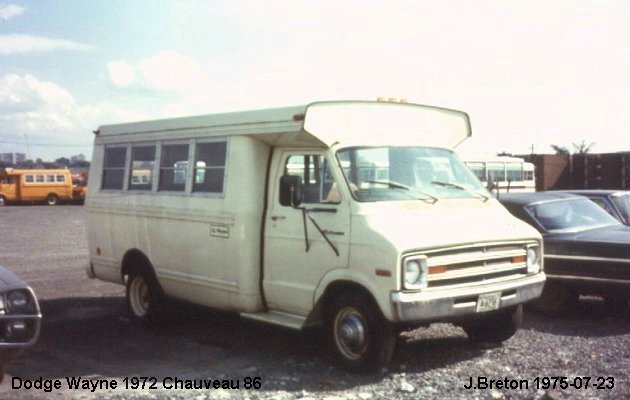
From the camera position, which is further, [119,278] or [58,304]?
[58,304]

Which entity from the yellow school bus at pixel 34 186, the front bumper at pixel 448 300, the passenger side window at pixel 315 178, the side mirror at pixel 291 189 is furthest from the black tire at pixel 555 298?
the yellow school bus at pixel 34 186

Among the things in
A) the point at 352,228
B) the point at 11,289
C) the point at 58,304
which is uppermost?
the point at 352,228

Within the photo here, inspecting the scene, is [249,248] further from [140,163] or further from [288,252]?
[140,163]

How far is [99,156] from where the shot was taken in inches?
423

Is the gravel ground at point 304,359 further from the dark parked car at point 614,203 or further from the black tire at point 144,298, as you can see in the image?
the dark parked car at point 614,203

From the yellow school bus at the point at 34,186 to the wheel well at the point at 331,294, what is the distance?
143 ft

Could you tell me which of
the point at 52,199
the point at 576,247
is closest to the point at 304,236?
the point at 576,247

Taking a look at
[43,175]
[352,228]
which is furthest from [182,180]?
[43,175]

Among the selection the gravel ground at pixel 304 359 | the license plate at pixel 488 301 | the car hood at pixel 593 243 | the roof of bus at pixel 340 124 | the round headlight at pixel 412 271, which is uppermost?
the roof of bus at pixel 340 124

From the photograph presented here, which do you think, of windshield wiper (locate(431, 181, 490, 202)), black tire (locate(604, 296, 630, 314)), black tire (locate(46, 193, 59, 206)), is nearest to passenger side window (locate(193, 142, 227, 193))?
windshield wiper (locate(431, 181, 490, 202))

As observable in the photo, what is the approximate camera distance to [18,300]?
5523mm

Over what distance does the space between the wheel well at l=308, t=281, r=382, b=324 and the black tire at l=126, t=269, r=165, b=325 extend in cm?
271

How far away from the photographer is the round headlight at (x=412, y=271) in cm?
649

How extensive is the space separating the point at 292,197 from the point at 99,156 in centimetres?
437
